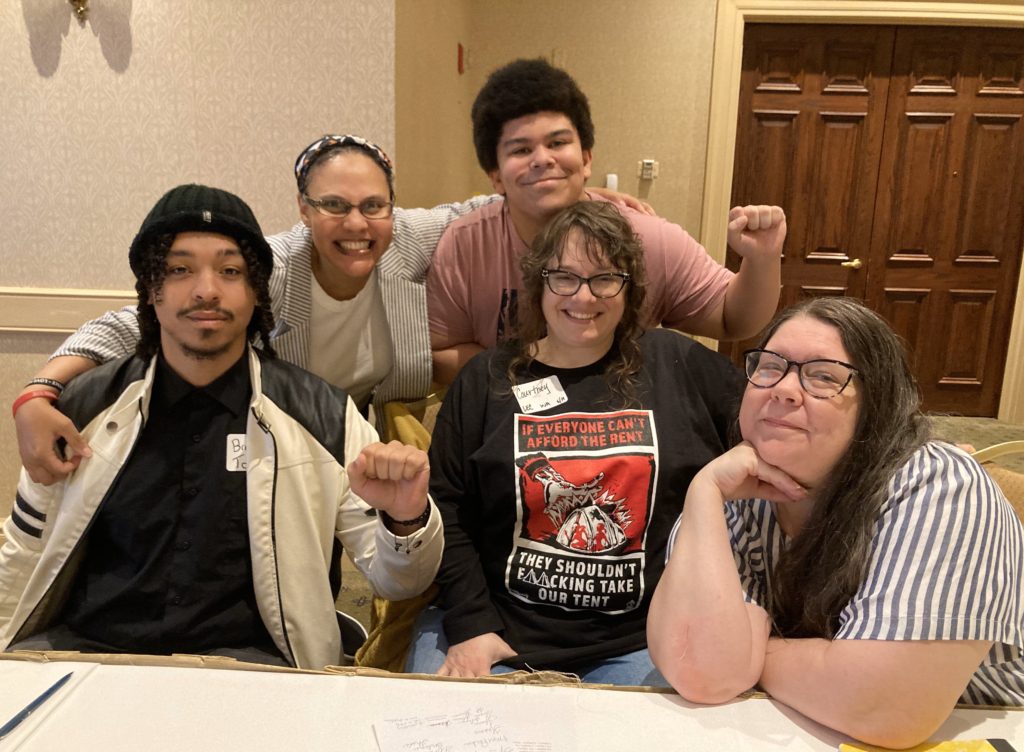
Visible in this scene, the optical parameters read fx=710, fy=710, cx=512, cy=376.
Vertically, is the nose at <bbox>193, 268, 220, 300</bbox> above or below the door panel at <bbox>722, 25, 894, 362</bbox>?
below

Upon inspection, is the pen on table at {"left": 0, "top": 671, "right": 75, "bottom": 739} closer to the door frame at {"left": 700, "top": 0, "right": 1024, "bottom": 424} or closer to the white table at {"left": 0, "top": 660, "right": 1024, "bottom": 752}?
the white table at {"left": 0, "top": 660, "right": 1024, "bottom": 752}

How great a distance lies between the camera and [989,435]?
180 inches

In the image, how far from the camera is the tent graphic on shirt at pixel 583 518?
4.58 ft

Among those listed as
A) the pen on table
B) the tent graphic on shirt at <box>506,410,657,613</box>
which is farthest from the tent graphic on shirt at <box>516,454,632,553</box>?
the pen on table

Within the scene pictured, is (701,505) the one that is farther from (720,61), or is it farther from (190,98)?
(720,61)

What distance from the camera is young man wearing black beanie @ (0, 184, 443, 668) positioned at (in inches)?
54.1

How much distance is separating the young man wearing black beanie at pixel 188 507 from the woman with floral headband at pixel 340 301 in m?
0.07

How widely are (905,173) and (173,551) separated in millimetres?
4850

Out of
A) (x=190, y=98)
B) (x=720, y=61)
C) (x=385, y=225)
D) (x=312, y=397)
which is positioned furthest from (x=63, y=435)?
(x=720, y=61)

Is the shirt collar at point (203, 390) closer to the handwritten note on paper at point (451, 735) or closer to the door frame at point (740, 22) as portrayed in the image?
the handwritten note on paper at point (451, 735)

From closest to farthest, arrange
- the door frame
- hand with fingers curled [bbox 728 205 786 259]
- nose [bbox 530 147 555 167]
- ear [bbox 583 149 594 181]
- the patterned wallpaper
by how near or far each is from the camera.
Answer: hand with fingers curled [bbox 728 205 786 259], nose [bbox 530 147 555 167], ear [bbox 583 149 594 181], the patterned wallpaper, the door frame

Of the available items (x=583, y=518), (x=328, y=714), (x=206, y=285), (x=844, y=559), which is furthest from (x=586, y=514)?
(x=206, y=285)

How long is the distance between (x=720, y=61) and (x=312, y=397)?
3.87 metres

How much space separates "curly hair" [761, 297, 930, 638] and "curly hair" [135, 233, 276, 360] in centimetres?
106
